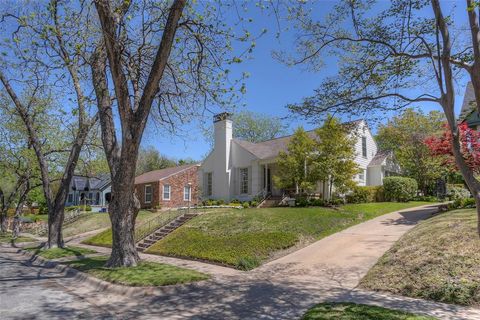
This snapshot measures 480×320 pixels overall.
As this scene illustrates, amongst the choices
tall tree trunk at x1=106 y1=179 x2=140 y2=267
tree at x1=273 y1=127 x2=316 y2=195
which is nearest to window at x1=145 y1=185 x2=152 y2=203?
tree at x1=273 y1=127 x2=316 y2=195

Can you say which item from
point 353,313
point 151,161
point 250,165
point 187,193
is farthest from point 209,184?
point 151,161

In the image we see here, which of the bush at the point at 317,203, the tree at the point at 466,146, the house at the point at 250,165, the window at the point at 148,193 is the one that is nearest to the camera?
the tree at the point at 466,146

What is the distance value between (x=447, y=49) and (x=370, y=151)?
911 inches

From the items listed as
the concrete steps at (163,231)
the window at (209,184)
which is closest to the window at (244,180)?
the window at (209,184)

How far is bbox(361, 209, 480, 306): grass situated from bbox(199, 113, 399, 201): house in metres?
15.3

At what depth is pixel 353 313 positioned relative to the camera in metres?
6.50

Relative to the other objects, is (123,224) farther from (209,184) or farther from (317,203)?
(209,184)

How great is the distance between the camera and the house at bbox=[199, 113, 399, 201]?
2653cm

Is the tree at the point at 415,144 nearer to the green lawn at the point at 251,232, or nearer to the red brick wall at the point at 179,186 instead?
the green lawn at the point at 251,232

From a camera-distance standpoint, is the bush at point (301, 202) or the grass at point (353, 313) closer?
the grass at point (353, 313)

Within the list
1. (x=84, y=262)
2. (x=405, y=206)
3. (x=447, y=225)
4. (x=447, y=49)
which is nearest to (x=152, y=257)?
(x=84, y=262)

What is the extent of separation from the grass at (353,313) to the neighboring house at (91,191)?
141 ft

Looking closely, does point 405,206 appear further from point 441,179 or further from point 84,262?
point 84,262

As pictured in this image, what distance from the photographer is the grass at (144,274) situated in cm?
918
